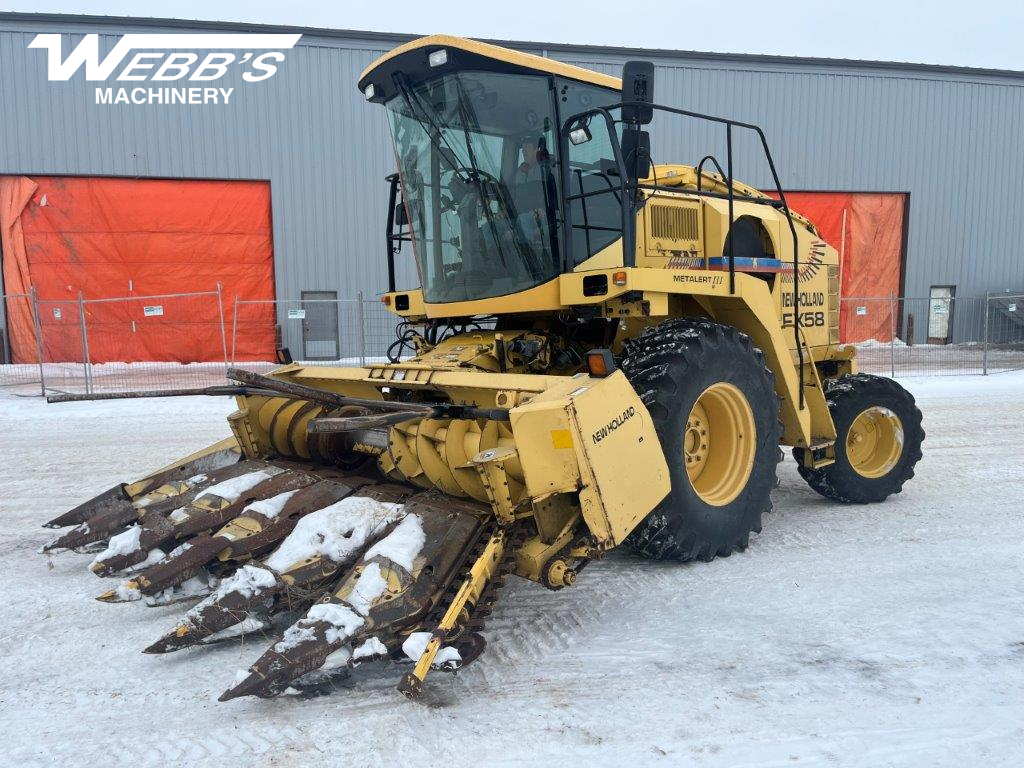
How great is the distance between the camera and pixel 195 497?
4.01 metres

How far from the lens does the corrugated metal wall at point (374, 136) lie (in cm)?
1515

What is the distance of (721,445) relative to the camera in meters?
4.35

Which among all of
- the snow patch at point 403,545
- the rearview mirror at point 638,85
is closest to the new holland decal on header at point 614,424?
the snow patch at point 403,545

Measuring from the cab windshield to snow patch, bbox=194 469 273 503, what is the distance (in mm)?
1744

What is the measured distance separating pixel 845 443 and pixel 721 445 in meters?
1.62

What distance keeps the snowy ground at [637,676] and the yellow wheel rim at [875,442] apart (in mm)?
981

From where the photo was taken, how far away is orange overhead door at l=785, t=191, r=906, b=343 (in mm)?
18703

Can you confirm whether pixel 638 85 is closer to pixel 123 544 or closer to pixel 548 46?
pixel 123 544

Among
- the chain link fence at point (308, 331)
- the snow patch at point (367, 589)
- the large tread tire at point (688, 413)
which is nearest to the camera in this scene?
the snow patch at point (367, 589)

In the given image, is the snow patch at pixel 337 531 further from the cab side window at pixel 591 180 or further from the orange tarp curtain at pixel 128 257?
the orange tarp curtain at pixel 128 257

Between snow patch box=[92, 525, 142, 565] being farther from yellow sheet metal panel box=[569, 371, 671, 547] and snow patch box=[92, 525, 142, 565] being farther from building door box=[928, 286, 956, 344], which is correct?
building door box=[928, 286, 956, 344]

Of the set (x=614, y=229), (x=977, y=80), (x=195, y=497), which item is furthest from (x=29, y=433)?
(x=977, y=80)

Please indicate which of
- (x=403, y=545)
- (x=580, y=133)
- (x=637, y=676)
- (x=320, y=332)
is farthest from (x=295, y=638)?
(x=320, y=332)

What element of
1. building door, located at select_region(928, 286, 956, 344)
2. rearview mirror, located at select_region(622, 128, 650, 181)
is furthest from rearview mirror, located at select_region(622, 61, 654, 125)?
building door, located at select_region(928, 286, 956, 344)
